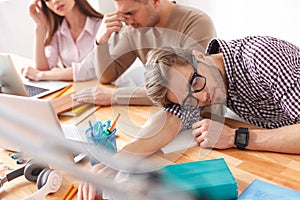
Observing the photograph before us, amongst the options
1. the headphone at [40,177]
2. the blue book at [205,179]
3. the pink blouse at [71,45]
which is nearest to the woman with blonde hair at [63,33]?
the pink blouse at [71,45]

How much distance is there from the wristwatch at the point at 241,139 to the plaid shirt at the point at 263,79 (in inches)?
5.0

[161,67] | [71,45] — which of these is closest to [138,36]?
[71,45]

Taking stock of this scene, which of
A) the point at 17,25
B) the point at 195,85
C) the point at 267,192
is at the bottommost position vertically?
the point at 17,25

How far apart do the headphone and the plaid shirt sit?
421 millimetres

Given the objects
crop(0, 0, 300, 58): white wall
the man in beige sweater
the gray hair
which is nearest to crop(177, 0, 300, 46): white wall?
crop(0, 0, 300, 58): white wall

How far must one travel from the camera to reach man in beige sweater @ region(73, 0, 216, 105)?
139cm

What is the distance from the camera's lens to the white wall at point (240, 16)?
1927mm

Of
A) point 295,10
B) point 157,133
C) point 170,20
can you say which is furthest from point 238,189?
point 295,10

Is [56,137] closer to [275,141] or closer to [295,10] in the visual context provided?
[275,141]

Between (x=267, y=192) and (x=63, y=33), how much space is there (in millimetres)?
1367

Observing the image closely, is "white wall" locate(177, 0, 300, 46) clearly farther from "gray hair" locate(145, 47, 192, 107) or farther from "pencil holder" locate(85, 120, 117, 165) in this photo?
"pencil holder" locate(85, 120, 117, 165)

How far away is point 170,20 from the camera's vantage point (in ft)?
5.00

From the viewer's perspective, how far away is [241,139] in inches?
40.6

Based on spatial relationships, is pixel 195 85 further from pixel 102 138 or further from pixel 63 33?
pixel 63 33
